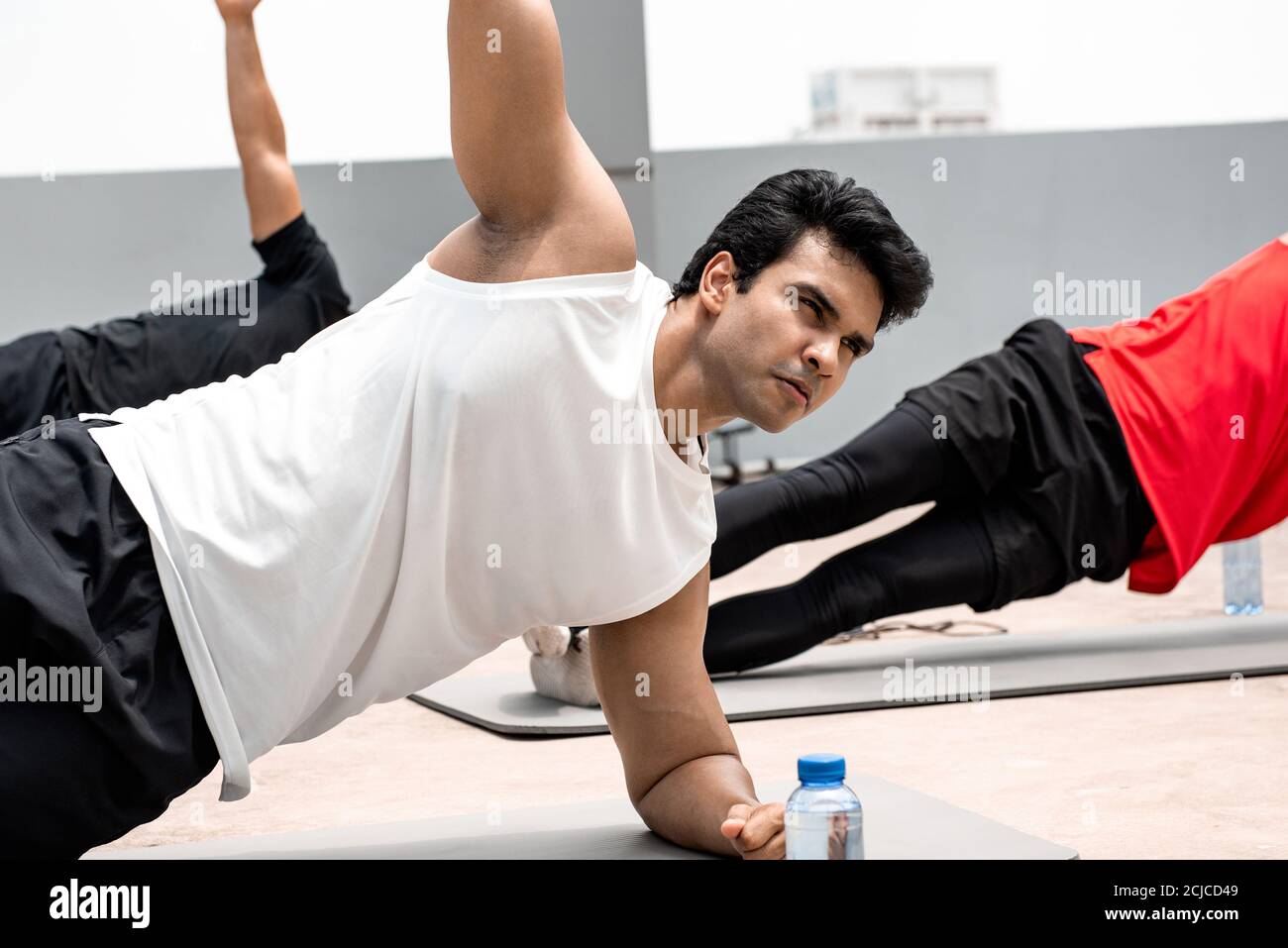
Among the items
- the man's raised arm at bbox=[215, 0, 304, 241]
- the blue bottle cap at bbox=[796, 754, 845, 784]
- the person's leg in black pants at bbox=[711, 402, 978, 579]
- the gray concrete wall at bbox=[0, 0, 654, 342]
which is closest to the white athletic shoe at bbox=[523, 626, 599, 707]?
the person's leg in black pants at bbox=[711, 402, 978, 579]

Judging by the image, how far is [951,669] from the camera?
2414mm

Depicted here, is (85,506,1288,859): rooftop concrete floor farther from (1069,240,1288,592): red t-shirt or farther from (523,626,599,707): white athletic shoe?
(1069,240,1288,592): red t-shirt

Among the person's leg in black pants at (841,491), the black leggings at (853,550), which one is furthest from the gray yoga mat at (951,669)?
the person's leg in black pants at (841,491)

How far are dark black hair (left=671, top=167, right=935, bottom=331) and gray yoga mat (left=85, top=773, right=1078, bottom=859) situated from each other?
0.54 m

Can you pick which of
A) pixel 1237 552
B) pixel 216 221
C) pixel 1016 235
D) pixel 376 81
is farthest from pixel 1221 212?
pixel 216 221

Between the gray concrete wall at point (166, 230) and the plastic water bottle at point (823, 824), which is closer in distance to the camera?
the plastic water bottle at point (823, 824)

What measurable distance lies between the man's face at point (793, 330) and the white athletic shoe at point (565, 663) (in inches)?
38.1

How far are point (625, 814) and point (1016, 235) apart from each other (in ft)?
13.0

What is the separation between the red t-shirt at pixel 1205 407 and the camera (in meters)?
2.30

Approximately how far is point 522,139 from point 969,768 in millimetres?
1077

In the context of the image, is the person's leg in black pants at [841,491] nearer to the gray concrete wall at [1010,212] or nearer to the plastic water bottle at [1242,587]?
the plastic water bottle at [1242,587]

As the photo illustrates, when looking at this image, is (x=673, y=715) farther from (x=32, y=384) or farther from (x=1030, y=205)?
(x=1030, y=205)
